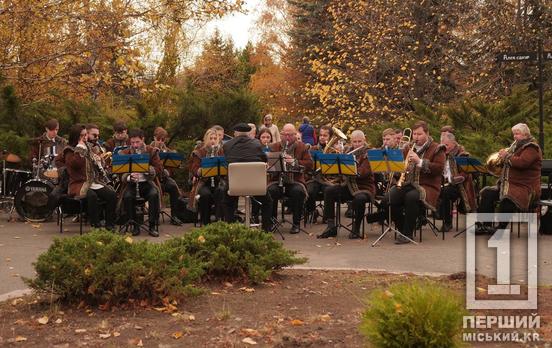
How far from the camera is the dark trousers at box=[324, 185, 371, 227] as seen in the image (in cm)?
1364

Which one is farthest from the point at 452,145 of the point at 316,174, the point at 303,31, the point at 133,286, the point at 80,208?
the point at 303,31

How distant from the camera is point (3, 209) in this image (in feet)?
59.1

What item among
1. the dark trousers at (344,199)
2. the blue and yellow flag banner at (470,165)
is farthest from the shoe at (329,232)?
the blue and yellow flag banner at (470,165)

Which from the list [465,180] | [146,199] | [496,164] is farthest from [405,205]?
[146,199]

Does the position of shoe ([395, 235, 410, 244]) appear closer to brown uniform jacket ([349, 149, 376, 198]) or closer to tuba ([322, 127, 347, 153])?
brown uniform jacket ([349, 149, 376, 198])

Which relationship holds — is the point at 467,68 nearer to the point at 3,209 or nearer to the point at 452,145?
the point at 452,145

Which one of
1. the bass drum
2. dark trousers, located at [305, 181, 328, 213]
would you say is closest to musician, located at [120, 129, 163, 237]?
the bass drum

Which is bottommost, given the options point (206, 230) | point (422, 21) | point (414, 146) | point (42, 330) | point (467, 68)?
point (42, 330)

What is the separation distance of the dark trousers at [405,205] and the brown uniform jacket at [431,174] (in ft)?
0.43

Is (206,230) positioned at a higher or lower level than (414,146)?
lower

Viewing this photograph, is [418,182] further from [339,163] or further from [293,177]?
[293,177]

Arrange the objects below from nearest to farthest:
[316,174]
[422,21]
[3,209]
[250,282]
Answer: [250,282] → [316,174] → [3,209] → [422,21]

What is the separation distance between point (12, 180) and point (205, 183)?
455 centimetres

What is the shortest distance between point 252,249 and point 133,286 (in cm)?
170
